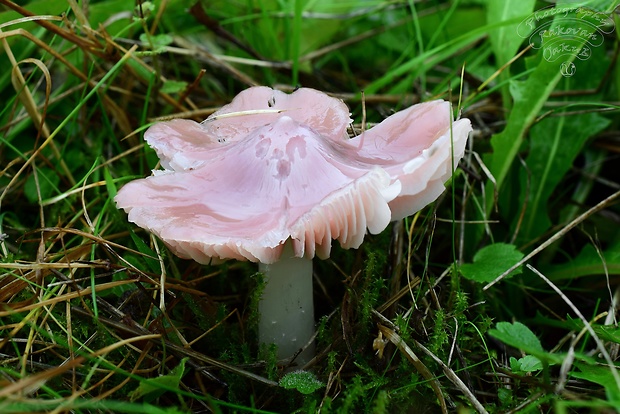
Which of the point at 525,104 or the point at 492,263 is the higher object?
the point at 525,104

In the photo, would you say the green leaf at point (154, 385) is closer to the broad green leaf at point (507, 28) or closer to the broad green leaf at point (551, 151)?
the broad green leaf at point (551, 151)

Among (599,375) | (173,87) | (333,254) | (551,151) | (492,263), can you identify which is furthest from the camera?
(551,151)

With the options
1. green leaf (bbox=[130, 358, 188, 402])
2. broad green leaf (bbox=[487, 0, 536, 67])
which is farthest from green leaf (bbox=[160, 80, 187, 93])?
broad green leaf (bbox=[487, 0, 536, 67])

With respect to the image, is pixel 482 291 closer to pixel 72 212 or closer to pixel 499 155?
pixel 499 155

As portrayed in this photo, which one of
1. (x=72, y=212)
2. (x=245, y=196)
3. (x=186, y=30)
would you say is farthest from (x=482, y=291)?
(x=186, y=30)

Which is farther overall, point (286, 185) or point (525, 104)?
point (525, 104)

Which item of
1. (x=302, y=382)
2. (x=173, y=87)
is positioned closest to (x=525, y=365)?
(x=302, y=382)

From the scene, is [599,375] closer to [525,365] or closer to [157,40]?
[525,365]

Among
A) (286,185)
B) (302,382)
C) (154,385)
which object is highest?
(286,185)

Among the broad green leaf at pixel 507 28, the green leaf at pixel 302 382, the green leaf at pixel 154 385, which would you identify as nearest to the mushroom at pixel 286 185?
the green leaf at pixel 302 382
